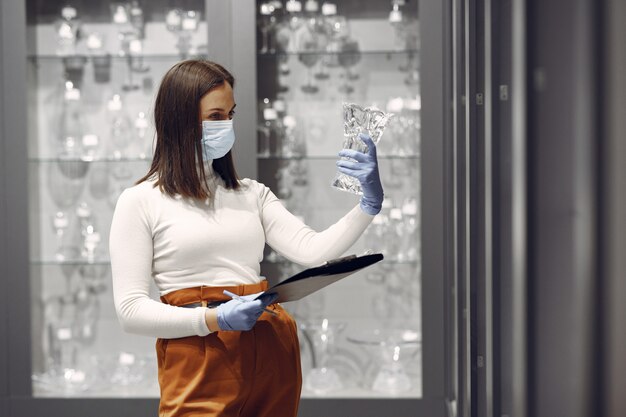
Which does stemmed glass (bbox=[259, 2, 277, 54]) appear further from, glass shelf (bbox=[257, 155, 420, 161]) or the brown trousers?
the brown trousers

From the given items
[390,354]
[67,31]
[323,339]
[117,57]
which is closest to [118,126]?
[117,57]

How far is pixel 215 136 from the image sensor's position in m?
1.77

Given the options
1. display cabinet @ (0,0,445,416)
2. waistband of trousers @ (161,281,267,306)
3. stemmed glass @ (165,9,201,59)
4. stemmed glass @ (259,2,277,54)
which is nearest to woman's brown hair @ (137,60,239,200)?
waistband of trousers @ (161,281,267,306)

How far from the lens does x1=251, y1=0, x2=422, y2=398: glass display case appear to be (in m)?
3.03

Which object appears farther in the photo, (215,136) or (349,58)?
(349,58)

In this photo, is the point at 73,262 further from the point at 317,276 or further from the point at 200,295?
the point at 317,276

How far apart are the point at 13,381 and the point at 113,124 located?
1099 millimetres

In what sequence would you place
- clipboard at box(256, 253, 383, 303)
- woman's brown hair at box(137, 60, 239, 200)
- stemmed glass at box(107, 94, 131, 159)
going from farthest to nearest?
Result: stemmed glass at box(107, 94, 131, 159)
woman's brown hair at box(137, 60, 239, 200)
clipboard at box(256, 253, 383, 303)

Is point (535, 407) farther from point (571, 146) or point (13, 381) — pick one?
point (13, 381)

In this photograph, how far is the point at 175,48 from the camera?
3158mm

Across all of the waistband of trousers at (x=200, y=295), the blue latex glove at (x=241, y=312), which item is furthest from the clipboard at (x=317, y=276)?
the waistband of trousers at (x=200, y=295)

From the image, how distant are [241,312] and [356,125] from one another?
0.58 meters

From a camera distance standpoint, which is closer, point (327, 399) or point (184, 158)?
point (184, 158)

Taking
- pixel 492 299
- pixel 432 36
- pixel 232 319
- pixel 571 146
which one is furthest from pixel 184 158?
pixel 432 36
